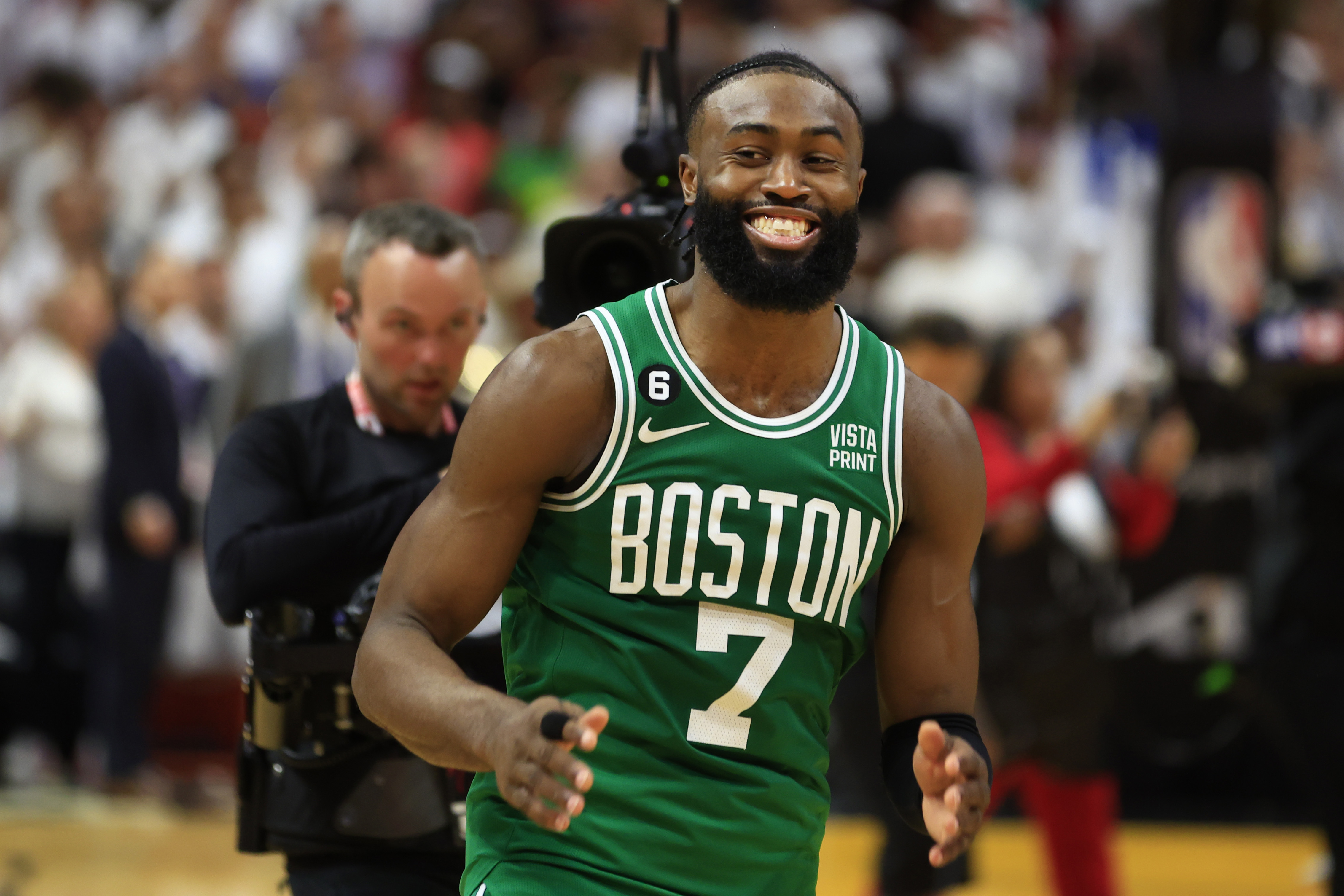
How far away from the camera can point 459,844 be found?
11.0 ft

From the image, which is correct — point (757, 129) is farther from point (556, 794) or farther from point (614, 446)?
point (556, 794)

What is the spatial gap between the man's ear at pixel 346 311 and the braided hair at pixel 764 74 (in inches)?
42.8

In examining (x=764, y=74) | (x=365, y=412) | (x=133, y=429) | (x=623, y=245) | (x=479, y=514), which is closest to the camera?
(x=479, y=514)

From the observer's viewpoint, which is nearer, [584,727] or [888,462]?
[584,727]

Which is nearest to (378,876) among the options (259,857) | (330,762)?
(330,762)

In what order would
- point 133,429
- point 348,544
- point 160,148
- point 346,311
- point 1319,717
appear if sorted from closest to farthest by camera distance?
1. point 348,544
2. point 346,311
3. point 1319,717
4. point 133,429
5. point 160,148

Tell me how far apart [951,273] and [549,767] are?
7297 millimetres

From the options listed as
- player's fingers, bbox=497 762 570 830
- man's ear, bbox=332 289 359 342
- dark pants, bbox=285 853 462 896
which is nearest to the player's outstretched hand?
player's fingers, bbox=497 762 570 830

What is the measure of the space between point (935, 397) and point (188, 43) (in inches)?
376

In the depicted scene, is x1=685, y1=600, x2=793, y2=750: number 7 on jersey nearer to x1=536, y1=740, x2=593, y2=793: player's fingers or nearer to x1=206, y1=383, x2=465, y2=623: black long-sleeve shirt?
x1=536, y1=740, x2=593, y2=793: player's fingers

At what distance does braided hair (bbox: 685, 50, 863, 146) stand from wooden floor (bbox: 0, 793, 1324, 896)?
433 cm

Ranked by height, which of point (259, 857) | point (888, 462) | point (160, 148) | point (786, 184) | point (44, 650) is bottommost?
point (259, 857)

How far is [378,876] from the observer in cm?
336

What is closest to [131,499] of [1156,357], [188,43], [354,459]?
[188,43]
